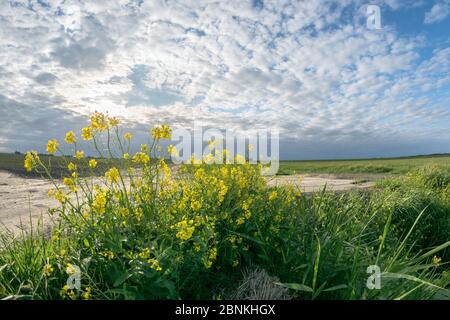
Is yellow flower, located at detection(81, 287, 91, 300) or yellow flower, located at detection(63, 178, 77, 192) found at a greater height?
yellow flower, located at detection(63, 178, 77, 192)

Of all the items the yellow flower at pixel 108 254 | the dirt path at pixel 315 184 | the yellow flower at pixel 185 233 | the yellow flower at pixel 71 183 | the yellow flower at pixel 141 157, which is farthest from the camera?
the dirt path at pixel 315 184

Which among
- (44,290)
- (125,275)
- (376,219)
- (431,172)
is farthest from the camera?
(431,172)

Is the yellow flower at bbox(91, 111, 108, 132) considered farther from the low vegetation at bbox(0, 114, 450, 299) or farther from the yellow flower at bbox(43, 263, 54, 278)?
the yellow flower at bbox(43, 263, 54, 278)

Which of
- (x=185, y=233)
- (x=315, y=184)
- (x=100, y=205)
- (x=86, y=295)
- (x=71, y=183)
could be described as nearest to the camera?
(x=86, y=295)

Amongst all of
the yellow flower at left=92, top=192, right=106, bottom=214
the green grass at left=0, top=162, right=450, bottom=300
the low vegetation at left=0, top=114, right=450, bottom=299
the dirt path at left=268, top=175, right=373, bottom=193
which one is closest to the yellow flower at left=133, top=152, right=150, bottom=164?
the low vegetation at left=0, top=114, right=450, bottom=299

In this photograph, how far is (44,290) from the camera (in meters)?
2.46

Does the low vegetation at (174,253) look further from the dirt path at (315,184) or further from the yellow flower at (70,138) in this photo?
the dirt path at (315,184)

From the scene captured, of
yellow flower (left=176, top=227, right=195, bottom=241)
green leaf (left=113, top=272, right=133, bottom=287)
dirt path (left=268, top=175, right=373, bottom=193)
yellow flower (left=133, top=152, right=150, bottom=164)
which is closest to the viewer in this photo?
green leaf (left=113, top=272, right=133, bottom=287)

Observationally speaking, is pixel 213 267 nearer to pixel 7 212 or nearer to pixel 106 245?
pixel 106 245

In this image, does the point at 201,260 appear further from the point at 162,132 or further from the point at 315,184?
the point at 315,184

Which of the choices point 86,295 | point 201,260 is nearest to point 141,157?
point 201,260

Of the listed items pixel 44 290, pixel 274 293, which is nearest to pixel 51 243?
pixel 44 290

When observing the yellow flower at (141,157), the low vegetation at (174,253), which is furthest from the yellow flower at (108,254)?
the yellow flower at (141,157)
